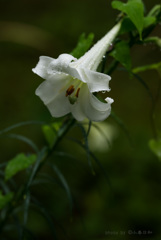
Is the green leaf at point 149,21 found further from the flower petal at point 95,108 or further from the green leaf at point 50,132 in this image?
the green leaf at point 50,132

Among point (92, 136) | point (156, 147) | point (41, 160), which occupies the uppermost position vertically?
point (41, 160)

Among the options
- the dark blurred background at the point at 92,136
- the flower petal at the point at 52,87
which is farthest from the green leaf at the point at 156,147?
the flower petal at the point at 52,87

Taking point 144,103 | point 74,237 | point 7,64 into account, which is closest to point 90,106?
point 74,237

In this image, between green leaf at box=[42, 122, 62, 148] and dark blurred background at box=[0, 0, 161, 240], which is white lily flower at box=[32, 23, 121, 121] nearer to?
green leaf at box=[42, 122, 62, 148]

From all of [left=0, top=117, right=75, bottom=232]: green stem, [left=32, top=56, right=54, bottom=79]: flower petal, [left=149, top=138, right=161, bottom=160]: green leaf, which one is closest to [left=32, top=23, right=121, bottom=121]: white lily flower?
[left=32, top=56, right=54, bottom=79]: flower petal

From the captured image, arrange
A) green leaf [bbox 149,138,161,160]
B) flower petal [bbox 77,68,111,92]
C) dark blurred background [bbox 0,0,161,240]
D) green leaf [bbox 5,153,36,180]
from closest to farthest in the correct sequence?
1. flower petal [bbox 77,68,111,92]
2. green leaf [bbox 5,153,36,180]
3. green leaf [bbox 149,138,161,160]
4. dark blurred background [bbox 0,0,161,240]

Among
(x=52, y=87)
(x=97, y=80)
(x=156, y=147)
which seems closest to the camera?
(x=97, y=80)

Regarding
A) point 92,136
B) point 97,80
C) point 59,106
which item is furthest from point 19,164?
point 92,136

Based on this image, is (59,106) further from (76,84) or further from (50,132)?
(50,132)
